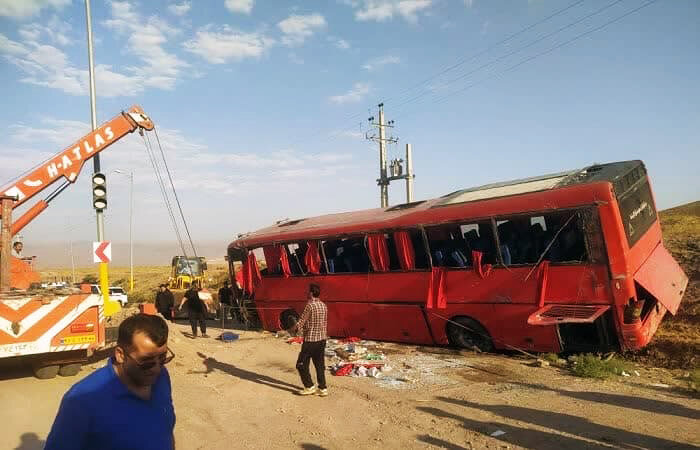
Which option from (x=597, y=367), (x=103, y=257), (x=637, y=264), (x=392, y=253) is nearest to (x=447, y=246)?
(x=392, y=253)

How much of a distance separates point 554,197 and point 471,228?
1712 millimetres

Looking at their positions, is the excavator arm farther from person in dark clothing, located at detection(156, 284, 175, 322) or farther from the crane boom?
person in dark clothing, located at detection(156, 284, 175, 322)

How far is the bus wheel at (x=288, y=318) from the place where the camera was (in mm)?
13273

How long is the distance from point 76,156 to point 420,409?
382 inches

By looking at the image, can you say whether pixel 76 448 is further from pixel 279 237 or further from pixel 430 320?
pixel 279 237

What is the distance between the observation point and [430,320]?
10.3 m

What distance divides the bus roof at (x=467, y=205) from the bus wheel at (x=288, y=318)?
75.2 inches

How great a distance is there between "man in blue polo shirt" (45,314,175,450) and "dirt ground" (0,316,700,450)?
3.46m

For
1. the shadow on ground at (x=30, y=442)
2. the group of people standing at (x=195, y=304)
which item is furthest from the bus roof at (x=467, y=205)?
the shadow on ground at (x=30, y=442)

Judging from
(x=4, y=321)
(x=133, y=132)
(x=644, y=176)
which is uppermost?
(x=133, y=132)

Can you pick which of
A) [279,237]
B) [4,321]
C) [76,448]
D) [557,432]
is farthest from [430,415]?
[279,237]

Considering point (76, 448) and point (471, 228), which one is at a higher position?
point (471, 228)

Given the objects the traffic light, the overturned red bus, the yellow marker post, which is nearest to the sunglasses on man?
the overturned red bus

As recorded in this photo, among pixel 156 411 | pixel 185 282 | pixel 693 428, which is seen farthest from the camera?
pixel 185 282
